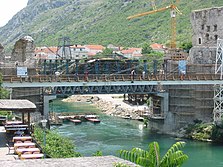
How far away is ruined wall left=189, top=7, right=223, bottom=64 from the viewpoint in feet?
247

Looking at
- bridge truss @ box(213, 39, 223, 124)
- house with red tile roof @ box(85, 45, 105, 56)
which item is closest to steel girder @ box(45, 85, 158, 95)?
bridge truss @ box(213, 39, 223, 124)

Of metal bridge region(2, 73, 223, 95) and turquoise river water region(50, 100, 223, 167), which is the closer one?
turquoise river water region(50, 100, 223, 167)

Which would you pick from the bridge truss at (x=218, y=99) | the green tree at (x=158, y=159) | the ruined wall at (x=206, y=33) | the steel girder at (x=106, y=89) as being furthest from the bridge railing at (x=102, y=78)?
the green tree at (x=158, y=159)

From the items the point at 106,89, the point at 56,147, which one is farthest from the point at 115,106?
the point at 56,147

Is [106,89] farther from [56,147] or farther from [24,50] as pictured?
[56,147]

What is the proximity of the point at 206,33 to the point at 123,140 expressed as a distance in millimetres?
25848

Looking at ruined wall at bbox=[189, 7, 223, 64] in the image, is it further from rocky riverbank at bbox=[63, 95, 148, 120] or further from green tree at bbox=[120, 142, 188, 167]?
green tree at bbox=[120, 142, 188, 167]

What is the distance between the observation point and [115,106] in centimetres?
9550

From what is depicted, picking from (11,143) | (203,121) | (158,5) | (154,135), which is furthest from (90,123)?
(158,5)

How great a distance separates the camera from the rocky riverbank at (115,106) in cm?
8538

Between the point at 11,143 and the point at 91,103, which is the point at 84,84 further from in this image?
the point at 91,103

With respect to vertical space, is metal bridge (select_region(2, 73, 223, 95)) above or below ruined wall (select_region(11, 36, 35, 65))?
below

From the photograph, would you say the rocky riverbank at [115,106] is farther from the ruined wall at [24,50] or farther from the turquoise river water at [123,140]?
the ruined wall at [24,50]

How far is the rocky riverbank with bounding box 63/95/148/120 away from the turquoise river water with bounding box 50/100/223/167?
3641mm
